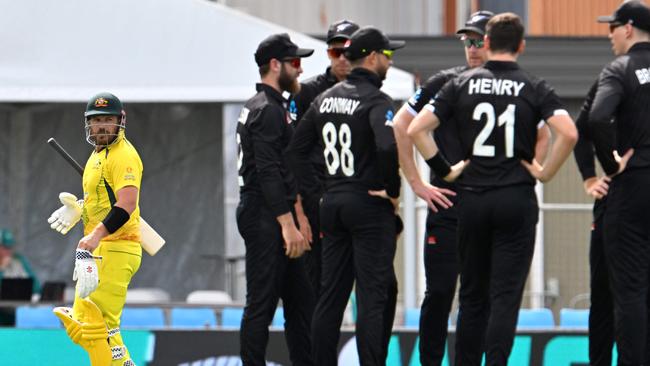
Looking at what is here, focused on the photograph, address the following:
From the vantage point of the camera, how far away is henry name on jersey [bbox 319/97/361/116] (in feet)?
24.0

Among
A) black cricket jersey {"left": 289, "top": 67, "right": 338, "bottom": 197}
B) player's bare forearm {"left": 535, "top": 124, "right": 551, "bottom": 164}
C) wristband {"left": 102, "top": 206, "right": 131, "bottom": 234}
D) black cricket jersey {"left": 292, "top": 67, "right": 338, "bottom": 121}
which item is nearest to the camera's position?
player's bare forearm {"left": 535, "top": 124, "right": 551, "bottom": 164}

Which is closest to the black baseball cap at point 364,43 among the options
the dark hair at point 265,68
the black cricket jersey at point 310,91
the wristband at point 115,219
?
the dark hair at point 265,68

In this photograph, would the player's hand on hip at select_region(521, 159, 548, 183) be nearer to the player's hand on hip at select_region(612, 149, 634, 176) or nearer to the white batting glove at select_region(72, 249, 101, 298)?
the player's hand on hip at select_region(612, 149, 634, 176)

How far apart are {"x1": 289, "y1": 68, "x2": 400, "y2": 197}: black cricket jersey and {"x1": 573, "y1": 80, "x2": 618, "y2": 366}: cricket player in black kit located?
1.10 meters

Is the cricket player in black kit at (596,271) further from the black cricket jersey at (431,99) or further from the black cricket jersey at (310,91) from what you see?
the black cricket jersey at (310,91)

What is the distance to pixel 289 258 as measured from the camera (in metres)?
7.88

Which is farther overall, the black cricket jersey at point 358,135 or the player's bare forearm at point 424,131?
the black cricket jersey at point 358,135

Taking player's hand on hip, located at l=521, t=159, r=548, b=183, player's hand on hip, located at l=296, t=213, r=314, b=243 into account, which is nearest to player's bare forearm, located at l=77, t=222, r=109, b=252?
player's hand on hip, located at l=296, t=213, r=314, b=243

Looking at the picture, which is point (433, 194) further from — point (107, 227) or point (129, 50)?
point (129, 50)

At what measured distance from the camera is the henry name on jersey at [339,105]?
730 cm

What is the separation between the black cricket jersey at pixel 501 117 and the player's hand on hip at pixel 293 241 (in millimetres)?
1162

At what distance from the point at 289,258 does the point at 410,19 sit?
12.1 metres

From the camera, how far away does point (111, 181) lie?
24.6ft

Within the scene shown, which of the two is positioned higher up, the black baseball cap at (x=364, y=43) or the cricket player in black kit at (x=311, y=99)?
the black baseball cap at (x=364, y=43)
